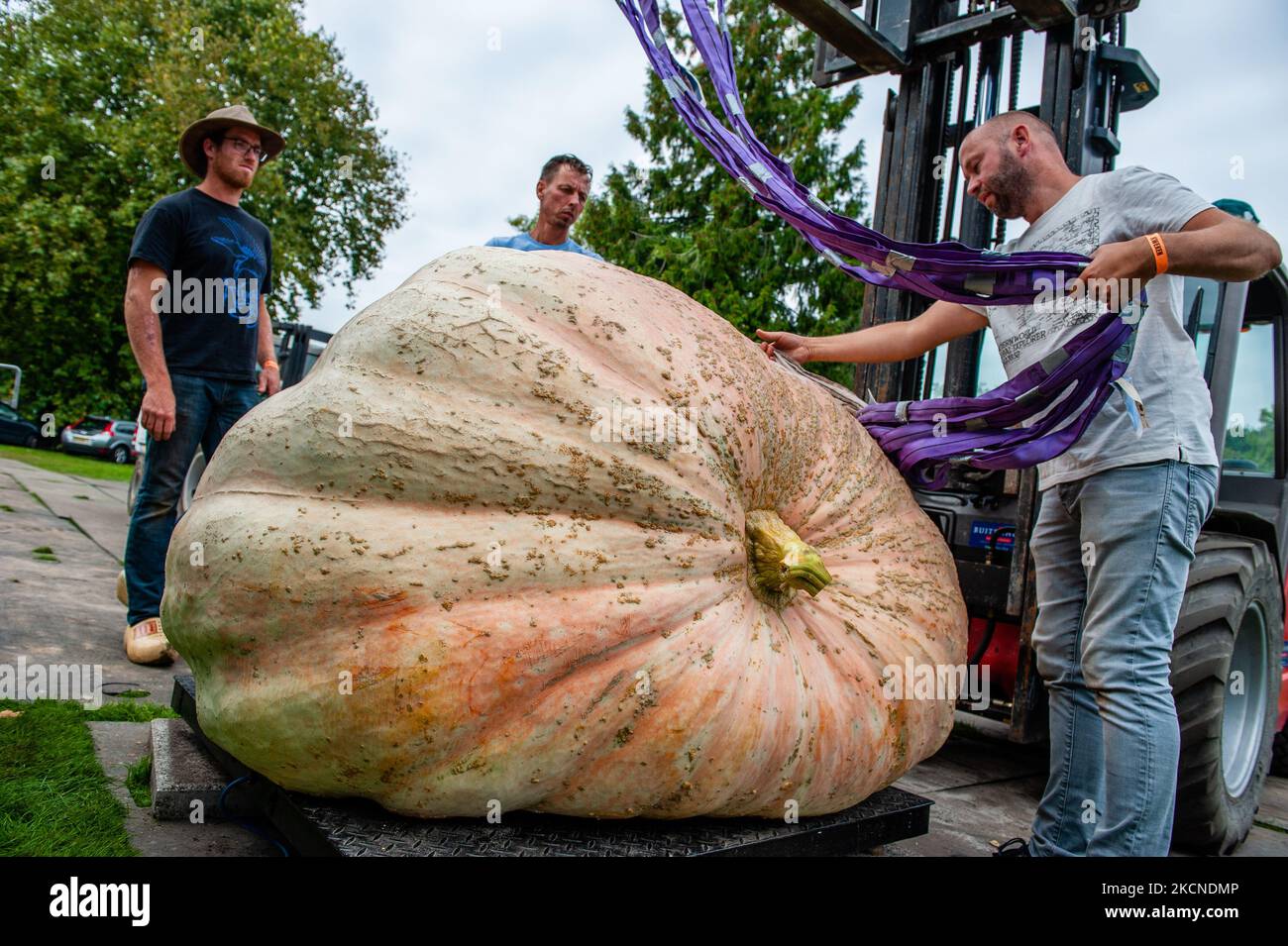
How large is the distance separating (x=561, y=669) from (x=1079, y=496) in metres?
1.49

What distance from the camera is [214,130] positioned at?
11.7 ft

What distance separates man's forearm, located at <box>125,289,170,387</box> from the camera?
3.24 meters

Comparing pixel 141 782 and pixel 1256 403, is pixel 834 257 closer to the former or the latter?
pixel 141 782

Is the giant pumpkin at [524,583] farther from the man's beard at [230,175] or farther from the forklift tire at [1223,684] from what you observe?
the man's beard at [230,175]

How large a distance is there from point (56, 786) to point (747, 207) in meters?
15.3

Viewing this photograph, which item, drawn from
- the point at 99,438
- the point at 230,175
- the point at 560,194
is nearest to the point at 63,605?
the point at 230,175

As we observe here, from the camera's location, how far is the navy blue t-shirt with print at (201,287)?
338 centimetres

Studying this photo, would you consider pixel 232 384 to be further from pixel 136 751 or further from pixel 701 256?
pixel 701 256

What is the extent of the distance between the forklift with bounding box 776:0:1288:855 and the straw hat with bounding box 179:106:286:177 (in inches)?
85.6

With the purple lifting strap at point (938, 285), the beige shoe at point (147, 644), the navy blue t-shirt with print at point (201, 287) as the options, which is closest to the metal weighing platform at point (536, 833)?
the purple lifting strap at point (938, 285)

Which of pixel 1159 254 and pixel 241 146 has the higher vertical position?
pixel 241 146

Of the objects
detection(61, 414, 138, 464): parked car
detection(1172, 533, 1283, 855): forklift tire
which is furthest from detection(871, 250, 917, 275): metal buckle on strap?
detection(61, 414, 138, 464): parked car

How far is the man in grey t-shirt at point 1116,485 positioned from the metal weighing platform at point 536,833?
0.66 m
